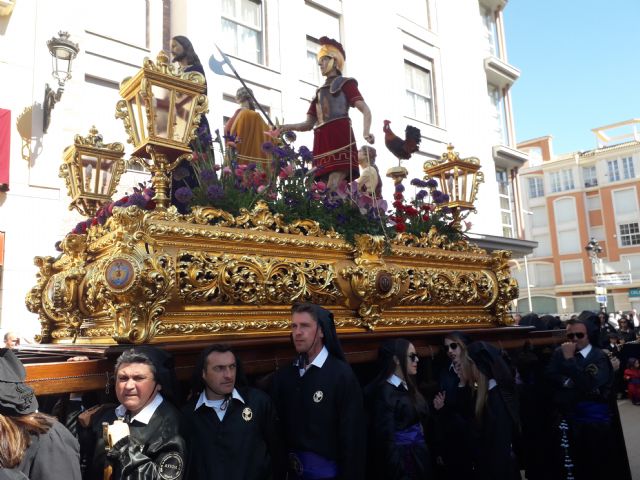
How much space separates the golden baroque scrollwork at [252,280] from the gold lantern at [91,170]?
1669 millimetres

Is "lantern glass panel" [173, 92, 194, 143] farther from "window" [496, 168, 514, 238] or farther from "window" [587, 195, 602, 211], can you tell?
"window" [587, 195, 602, 211]

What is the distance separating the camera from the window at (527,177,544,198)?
3938cm

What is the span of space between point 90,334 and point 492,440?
8.49ft

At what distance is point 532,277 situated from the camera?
37.8 m

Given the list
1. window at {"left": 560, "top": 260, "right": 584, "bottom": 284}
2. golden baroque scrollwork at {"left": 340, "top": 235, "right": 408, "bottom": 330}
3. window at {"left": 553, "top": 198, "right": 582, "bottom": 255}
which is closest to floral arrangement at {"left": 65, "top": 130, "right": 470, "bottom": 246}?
golden baroque scrollwork at {"left": 340, "top": 235, "right": 408, "bottom": 330}

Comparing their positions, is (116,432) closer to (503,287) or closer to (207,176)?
(207,176)

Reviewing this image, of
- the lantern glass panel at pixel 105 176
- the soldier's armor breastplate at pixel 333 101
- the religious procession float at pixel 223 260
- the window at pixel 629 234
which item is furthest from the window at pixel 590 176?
the lantern glass panel at pixel 105 176

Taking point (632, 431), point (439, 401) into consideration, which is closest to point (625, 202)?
point (632, 431)

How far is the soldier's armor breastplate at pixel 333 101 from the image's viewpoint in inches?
190

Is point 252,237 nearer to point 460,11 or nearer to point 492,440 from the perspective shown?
point 492,440

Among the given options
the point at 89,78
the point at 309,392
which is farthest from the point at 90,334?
the point at 89,78

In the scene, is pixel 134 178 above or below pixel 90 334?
above

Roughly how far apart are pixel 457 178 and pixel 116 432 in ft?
12.8

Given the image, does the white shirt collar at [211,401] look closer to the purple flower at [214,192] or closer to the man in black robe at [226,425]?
the man in black robe at [226,425]
